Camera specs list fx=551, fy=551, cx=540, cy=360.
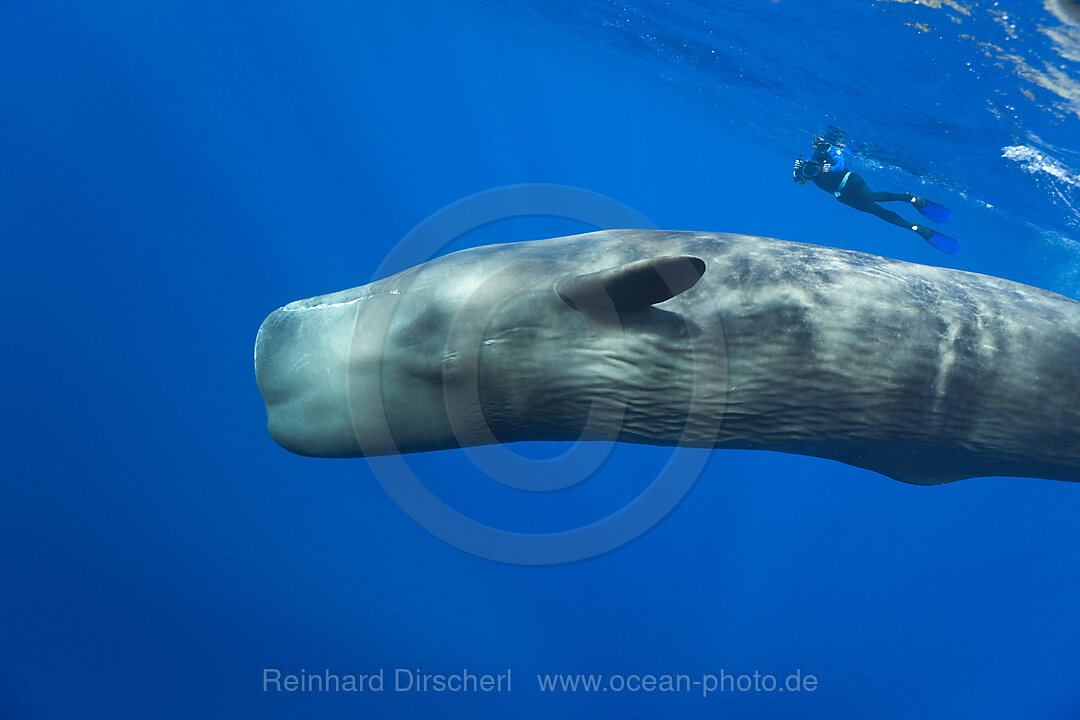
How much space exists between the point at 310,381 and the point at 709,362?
223 cm

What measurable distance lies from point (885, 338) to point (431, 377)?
241cm

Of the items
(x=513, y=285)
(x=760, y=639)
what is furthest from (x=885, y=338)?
(x=760, y=639)

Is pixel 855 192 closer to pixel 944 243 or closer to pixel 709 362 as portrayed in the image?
pixel 944 243

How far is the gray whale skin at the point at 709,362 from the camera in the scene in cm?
287

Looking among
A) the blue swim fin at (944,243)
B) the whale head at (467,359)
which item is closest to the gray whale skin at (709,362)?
the whale head at (467,359)

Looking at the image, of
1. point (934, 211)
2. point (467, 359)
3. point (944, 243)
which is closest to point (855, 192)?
point (934, 211)

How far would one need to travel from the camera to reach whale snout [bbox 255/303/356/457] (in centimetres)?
311

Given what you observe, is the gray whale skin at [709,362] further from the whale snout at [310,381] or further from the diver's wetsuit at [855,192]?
the diver's wetsuit at [855,192]

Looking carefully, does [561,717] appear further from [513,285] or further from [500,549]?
[513,285]

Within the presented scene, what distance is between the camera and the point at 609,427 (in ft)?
10.4

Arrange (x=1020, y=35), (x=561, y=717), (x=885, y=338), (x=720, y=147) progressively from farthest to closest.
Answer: (x=720, y=147) < (x=561, y=717) < (x=1020, y=35) < (x=885, y=338)

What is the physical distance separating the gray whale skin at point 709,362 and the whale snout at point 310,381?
12 millimetres

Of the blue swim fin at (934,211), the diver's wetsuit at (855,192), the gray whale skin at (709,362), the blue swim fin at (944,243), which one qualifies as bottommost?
the gray whale skin at (709,362)

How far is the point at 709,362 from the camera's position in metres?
2.92
